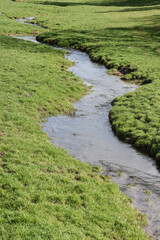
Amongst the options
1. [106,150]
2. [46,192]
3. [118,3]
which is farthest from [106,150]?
[118,3]

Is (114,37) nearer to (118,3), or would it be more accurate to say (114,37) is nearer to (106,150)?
(106,150)

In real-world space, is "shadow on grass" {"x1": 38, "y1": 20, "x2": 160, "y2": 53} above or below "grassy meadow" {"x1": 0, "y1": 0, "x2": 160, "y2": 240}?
above

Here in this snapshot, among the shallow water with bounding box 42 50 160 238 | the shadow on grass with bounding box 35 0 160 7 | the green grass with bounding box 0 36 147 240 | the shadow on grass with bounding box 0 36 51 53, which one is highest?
the shadow on grass with bounding box 35 0 160 7

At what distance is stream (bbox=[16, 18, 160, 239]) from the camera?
14406 mm

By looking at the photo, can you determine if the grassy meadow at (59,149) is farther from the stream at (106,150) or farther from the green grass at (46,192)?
the stream at (106,150)

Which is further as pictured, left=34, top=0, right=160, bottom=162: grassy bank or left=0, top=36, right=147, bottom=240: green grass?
left=34, top=0, right=160, bottom=162: grassy bank

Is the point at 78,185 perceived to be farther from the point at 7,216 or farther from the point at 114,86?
the point at 114,86

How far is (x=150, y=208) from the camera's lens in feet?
44.8

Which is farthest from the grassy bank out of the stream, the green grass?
the green grass

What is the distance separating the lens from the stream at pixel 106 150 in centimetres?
1441

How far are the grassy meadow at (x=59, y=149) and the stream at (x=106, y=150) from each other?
27.1 inches

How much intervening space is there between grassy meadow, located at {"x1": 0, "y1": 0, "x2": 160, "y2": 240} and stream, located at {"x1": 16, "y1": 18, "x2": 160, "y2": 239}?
2.26 feet

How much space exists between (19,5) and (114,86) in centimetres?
6978

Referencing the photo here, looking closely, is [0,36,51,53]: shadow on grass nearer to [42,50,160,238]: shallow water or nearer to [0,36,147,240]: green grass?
[42,50,160,238]: shallow water
